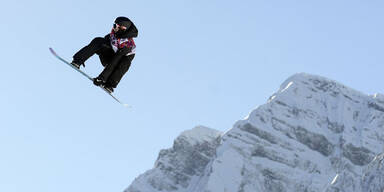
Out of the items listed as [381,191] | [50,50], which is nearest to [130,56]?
[50,50]

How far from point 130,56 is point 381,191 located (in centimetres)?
18235

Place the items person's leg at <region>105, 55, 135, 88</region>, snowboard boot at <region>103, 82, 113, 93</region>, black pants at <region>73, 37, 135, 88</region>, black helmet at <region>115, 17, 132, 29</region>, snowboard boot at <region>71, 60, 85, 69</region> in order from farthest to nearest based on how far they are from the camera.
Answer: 1. snowboard boot at <region>103, 82, 113, 93</region>
2. person's leg at <region>105, 55, 135, 88</region>
3. black pants at <region>73, 37, 135, 88</region>
4. snowboard boot at <region>71, 60, 85, 69</region>
5. black helmet at <region>115, 17, 132, 29</region>

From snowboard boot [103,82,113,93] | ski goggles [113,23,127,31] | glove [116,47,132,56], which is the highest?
ski goggles [113,23,127,31]

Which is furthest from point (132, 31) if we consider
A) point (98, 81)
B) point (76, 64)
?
point (98, 81)

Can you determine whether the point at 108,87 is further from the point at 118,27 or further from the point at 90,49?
the point at 118,27

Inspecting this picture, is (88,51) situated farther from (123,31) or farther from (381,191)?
(381,191)

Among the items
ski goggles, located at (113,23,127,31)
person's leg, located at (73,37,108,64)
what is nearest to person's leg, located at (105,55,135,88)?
person's leg, located at (73,37,108,64)

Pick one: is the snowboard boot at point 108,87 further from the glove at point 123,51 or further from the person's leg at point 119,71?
the glove at point 123,51

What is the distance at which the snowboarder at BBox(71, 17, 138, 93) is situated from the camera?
18.8 m

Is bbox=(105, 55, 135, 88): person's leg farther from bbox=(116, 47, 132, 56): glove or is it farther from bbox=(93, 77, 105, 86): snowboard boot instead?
bbox=(116, 47, 132, 56): glove

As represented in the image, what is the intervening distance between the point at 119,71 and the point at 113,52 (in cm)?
57

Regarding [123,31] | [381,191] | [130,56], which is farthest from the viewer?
[381,191]

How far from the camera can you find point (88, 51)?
64.5ft

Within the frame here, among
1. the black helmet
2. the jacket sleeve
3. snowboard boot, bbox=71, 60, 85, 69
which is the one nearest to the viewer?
the black helmet
